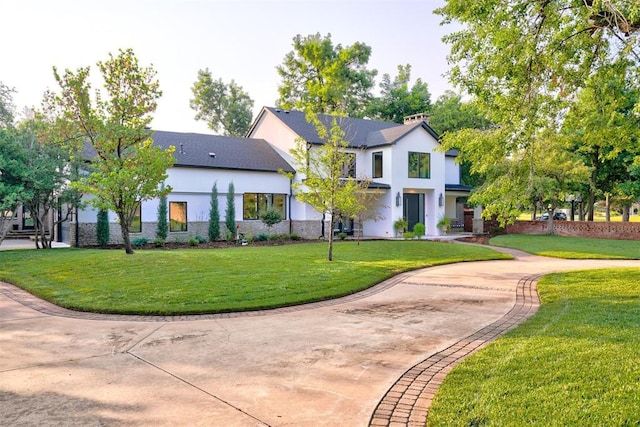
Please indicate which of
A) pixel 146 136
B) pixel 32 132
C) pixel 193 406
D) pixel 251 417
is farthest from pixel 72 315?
pixel 32 132

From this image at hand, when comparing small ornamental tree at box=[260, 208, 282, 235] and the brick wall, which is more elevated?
small ornamental tree at box=[260, 208, 282, 235]

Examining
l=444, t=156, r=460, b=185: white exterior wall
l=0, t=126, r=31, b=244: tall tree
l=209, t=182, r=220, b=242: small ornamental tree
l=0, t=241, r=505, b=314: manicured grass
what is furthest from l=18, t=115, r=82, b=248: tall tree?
l=444, t=156, r=460, b=185: white exterior wall

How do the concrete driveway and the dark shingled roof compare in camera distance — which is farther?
the dark shingled roof

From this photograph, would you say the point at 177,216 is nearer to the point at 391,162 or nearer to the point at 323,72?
the point at 391,162

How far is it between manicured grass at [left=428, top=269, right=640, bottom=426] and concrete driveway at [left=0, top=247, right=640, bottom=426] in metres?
0.32

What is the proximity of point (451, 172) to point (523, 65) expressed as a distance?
22.2m

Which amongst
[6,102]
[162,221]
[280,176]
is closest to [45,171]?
[162,221]

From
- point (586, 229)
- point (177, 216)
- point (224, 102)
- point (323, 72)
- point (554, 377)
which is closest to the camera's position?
point (554, 377)

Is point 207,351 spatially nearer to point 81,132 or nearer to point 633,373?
point 633,373

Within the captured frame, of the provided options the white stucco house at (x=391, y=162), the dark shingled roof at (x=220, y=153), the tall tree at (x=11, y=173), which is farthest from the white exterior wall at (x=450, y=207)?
the tall tree at (x=11, y=173)

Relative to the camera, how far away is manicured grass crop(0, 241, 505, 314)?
27.9 feet

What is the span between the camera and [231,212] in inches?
915

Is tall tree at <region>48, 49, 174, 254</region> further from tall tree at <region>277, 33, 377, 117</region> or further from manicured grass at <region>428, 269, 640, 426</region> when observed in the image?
tall tree at <region>277, 33, 377, 117</region>

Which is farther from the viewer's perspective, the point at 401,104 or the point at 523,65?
the point at 401,104
